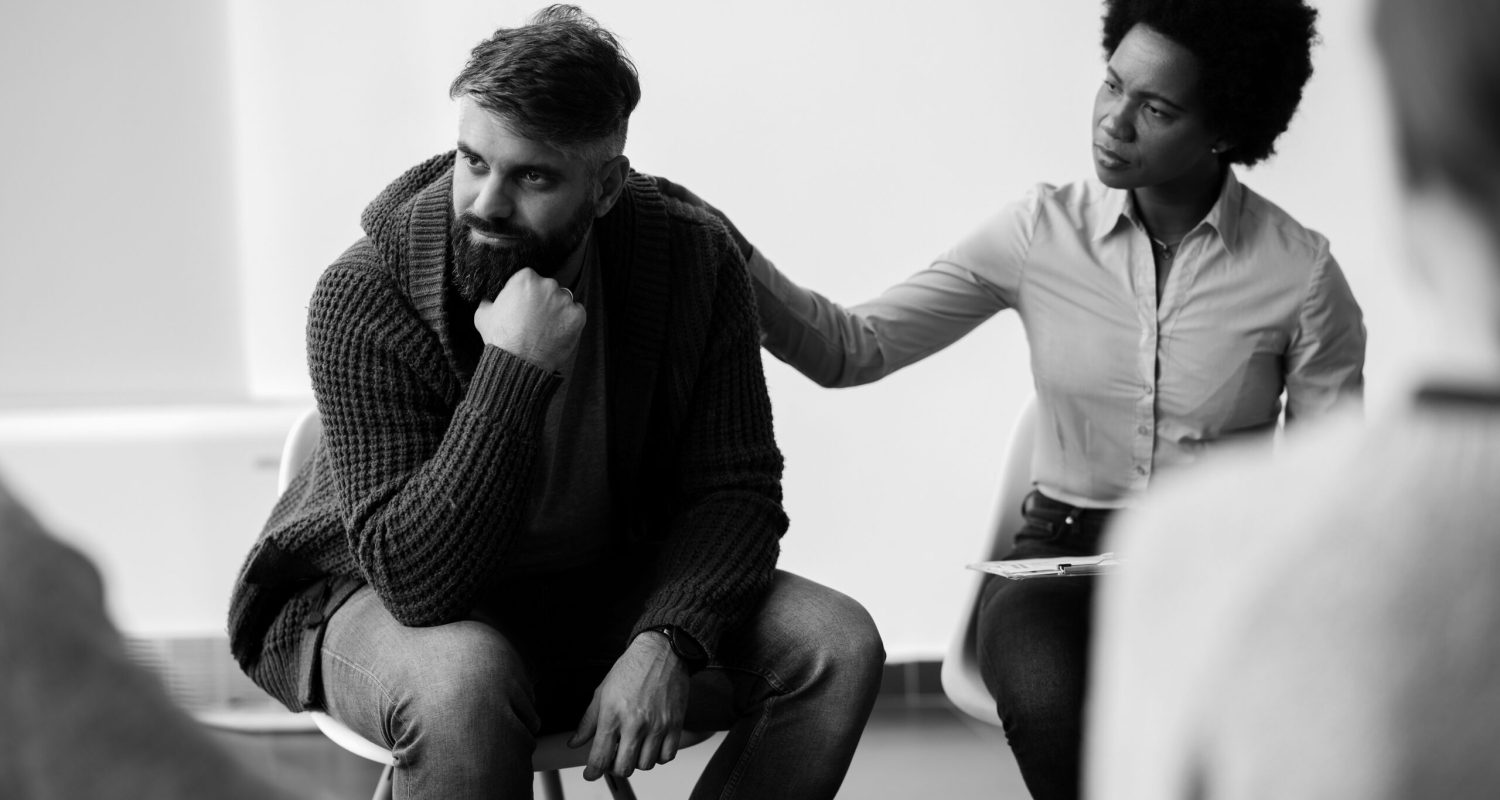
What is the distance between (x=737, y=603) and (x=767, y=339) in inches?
21.0

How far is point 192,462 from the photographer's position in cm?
290

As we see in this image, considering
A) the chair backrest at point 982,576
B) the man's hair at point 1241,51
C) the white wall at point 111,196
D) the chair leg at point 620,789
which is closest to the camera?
the chair leg at point 620,789

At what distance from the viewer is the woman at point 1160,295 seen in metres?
2.05

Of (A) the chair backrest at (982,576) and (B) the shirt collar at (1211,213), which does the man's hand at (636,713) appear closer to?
(A) the chair backrest at (982,576)

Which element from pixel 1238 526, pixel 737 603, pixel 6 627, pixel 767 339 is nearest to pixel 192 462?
pixel 767 339

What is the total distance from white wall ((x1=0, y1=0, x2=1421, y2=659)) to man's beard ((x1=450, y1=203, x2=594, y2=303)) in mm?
1365

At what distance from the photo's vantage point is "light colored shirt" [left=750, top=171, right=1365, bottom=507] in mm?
2051

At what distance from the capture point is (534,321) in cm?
166

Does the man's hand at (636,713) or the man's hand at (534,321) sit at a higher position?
the man's hand at (534,321)

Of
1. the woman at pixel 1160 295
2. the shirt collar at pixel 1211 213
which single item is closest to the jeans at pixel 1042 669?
the woman at pixel 1160 295

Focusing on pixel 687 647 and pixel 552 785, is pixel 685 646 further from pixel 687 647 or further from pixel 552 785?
pixel 552 785

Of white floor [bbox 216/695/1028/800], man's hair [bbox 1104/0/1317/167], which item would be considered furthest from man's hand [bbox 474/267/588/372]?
white floor [bbox 216/695/1028/800]

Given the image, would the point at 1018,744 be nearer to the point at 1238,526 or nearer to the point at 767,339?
the point at 767,339

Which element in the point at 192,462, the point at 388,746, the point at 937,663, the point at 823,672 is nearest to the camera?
the point at 388,746
